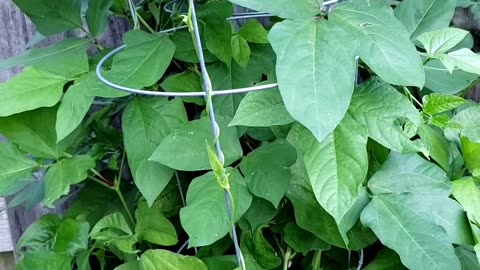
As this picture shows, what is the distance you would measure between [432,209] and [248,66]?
382mm

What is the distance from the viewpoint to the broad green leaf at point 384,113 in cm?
70

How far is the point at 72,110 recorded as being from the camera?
2.76 ft

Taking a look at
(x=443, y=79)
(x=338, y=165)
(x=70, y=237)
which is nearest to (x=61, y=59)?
(x=70, y=237)

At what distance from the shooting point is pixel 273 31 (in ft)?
2.05

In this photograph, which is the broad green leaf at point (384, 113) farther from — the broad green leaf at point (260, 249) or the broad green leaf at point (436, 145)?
the broad green leaf at point (260, 249)

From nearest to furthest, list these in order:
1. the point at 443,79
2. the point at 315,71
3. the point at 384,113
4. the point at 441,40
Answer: the point at 315,71
the point at 384,113
the point at 441,40
the point at 443,79

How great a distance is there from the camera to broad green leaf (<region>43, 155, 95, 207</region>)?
2.80 ft

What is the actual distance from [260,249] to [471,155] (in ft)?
1.08

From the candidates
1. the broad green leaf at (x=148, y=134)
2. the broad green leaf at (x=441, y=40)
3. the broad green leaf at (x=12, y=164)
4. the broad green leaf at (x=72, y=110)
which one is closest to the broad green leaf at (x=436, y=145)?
the broad green leaf at (x=441, y=40)

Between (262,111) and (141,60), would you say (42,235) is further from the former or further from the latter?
(262,111)

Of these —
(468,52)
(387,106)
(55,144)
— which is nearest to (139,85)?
(55,144)

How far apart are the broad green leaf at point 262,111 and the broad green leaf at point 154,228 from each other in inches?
10.8

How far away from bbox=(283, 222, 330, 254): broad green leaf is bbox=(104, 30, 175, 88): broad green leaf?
0.29 meters

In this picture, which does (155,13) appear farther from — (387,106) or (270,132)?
(387,106)
